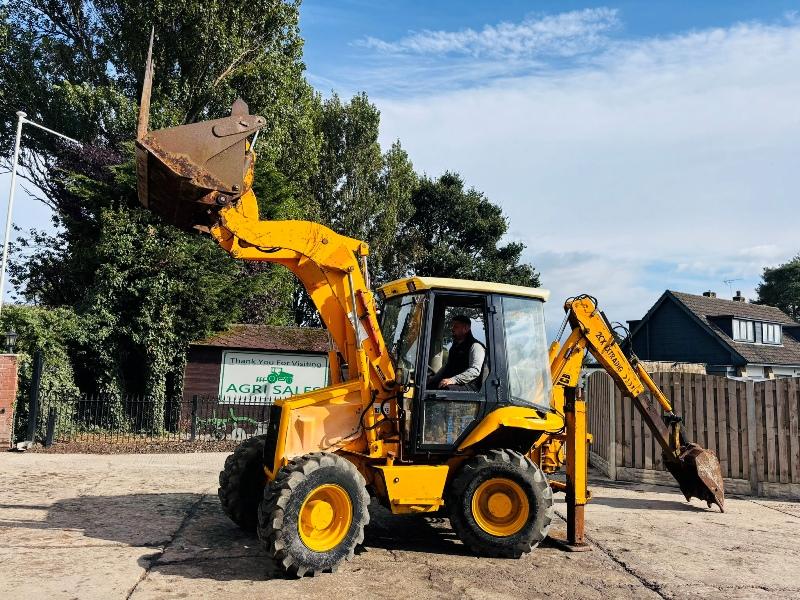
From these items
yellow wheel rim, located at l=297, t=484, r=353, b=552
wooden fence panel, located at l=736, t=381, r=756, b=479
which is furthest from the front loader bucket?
yellow wheel rim, located at l=297, t=484, r=353, b=552

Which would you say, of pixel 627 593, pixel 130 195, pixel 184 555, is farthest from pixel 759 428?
pixel 130 195

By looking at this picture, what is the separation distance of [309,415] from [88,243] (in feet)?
54.5

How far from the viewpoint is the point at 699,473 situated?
787 centimetres

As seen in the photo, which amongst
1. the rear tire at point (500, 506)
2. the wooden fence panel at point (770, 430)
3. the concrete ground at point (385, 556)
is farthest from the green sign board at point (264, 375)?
the rear tire at point (500, 506)

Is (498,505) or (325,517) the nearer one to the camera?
(325,517)

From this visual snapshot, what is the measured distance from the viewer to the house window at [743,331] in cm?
3306

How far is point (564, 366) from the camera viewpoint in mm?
7402

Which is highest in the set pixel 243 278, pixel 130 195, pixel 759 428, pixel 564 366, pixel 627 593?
pixel 130 195

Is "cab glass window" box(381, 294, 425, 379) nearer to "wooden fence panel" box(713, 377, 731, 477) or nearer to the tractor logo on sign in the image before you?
"wooden fence panel" box(713, 377, 731, 477)

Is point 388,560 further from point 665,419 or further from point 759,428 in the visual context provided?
point 759,428

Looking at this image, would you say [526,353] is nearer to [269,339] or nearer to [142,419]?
[142,419]

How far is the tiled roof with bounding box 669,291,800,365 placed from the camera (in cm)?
3250

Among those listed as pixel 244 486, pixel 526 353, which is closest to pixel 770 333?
pixel 526 353

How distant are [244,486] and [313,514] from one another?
1474mm
